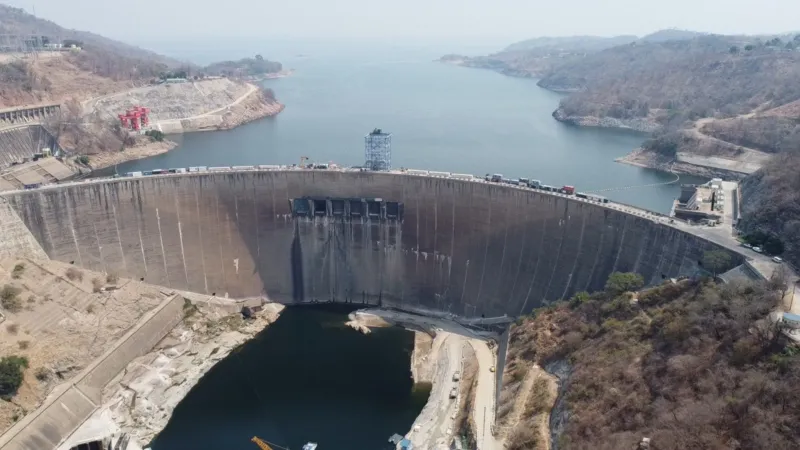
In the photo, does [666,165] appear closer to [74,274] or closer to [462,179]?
[462,179]

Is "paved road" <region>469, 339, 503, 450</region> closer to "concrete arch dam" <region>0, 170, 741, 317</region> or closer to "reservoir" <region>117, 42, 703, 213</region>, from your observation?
"concrete arch dam" <region>0, 170, 741, 317</region>

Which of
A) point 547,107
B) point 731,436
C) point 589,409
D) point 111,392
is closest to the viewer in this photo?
point 731,436

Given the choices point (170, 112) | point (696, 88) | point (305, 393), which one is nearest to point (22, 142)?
point (170, 112)

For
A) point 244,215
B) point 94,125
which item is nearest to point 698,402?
point 244,215

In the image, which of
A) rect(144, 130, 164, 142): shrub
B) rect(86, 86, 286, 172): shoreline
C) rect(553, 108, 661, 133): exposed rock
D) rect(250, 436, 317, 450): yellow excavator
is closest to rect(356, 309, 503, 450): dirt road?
rect(250, 436, 317, 450): yellow excavator

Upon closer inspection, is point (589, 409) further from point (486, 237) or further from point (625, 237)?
point (486, 237)

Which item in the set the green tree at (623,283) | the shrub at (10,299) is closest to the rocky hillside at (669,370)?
the green tree at (623,283)
